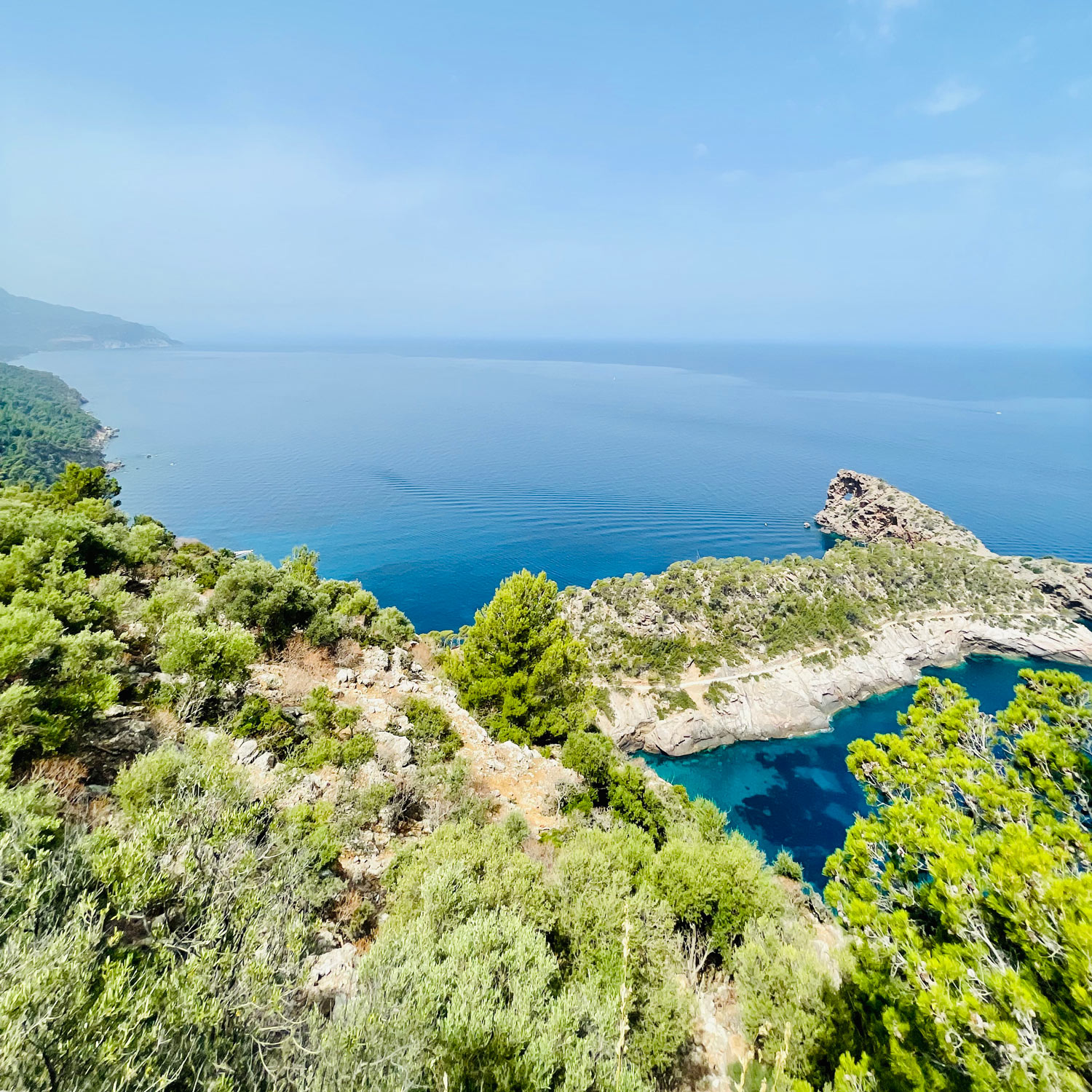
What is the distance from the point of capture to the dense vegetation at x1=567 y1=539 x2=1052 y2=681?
4309 cm

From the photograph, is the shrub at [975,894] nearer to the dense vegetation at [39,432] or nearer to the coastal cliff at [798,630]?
the coastal cliff at [798,630]

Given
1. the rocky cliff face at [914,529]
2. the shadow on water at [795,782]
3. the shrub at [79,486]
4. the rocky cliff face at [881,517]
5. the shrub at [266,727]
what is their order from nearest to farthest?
the shrub at [266,727] < the shrub at [79,486] < the shadow on water at [795,782] < the rocky cliff face at [914,529] < the rocky cliff face at [881,517]

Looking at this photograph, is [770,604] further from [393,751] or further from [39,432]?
[39,432]

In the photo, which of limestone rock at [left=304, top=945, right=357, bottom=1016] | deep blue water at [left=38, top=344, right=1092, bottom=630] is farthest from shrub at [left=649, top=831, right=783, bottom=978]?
deep blue water at [left=38, top=344, right=1092, bottom=630]

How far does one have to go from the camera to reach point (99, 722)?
8633 millimetres

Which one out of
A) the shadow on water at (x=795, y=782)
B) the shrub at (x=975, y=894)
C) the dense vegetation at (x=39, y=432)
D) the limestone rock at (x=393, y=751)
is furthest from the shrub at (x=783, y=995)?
the dense vegetation at (x=39, y=432)

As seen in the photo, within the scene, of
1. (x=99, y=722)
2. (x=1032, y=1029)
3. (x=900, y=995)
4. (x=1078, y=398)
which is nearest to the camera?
(x=1032, y=1029)

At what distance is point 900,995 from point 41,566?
17434mm

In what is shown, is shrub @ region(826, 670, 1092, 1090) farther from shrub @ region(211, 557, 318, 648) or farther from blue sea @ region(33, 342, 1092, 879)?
blue sea @ region(33, 342, 1092, 879)

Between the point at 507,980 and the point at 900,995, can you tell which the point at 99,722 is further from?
the point at 900,995

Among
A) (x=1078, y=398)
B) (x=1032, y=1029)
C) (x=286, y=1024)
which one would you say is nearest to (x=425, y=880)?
(x=286, y=1024)

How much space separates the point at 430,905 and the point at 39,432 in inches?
4141

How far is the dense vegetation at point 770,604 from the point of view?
43.1 metres

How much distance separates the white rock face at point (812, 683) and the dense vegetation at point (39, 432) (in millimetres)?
63376
